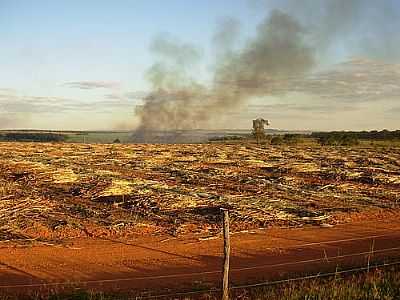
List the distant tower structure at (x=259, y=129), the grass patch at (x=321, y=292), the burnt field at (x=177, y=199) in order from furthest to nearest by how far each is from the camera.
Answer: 1. the distant tower structure at (x=259, y=129)
2. the burnt field at (x=177, y=199)
3. the grass patch at (x=321, y=292)

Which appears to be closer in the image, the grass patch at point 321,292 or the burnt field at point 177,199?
the grass patch at point 321,292

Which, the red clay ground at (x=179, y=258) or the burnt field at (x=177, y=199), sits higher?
the burnt field at (x=177, y=199)

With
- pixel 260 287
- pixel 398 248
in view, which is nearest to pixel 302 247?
pixel 398 248

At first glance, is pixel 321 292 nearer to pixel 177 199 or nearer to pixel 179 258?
pixel 179 258

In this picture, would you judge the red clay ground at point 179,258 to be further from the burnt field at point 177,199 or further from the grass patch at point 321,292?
the burnt field at point 177,199

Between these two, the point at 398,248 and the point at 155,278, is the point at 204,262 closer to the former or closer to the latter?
the point at 155,278

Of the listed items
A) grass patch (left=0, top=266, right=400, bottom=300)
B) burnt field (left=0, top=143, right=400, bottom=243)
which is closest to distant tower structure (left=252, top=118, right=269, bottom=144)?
burnt field (left=0, top=143, right=400, bottom=243)

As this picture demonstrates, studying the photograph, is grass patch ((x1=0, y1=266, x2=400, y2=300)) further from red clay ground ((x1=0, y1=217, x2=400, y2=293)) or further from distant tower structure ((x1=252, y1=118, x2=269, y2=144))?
distant tower structure ((x1=252, y1=118, x2=269, y2=144))

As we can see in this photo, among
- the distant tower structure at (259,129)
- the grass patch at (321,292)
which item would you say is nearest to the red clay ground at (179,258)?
the grass patch at (321,292)

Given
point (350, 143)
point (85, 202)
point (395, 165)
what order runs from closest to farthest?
1. point (85, 202)
2. point (395, 165)
3. point (350, 143)
